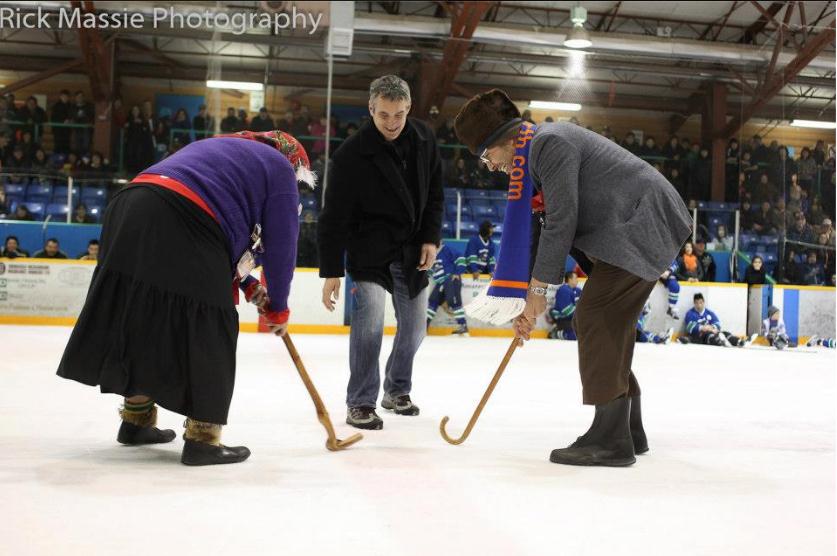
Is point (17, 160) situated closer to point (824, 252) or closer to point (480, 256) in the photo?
point (480, 256)

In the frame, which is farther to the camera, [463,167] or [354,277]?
[463,167]

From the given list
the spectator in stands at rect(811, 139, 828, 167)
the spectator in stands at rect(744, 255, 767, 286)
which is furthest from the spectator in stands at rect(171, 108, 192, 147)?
the spectator in stands at rect(811, 139, 828, 167)

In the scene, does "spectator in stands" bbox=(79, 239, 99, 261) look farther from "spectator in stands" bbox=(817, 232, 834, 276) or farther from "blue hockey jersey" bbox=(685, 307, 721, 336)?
"spectator in stands" bbox=(817, 232, 834, 276)

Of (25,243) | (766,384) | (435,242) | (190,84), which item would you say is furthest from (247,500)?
(190,84)

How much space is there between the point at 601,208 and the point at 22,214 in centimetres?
858

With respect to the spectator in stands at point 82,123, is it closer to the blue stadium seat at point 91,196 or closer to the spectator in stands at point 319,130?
the blue stadium seat at point 91,196

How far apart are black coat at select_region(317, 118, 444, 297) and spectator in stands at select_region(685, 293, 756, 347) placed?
24.7 feet

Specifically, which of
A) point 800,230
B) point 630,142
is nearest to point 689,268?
point 800,230

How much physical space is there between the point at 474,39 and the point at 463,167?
2476 millimetres

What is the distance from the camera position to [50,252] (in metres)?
9.63

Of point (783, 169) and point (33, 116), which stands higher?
point (33, 116)

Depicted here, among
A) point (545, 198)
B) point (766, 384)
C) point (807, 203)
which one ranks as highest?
point (807, 203)

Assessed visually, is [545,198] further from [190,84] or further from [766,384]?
[190,84]

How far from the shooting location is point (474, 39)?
1384 cm
